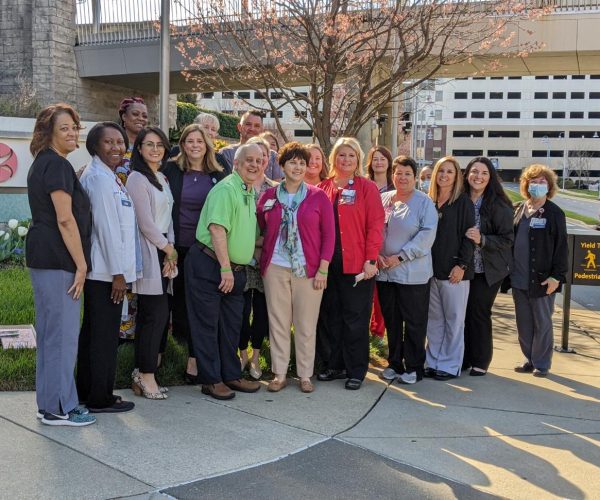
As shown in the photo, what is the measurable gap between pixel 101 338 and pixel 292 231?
1.68 m

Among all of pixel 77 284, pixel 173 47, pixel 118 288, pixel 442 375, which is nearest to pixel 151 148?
pixel 118 288

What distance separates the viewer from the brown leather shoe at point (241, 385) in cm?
538

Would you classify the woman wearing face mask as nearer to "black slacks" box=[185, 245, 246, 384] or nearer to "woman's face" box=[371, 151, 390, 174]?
"woman's face" box=[371, 151, 390, 174]

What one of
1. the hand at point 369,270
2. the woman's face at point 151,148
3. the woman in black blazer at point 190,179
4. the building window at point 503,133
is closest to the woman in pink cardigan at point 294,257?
the hand at point 369,270

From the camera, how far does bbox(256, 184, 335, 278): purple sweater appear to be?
17.4 feet

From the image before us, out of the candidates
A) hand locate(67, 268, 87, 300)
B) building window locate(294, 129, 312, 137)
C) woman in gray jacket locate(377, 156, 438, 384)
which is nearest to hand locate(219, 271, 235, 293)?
hand locate(67, 268, 87, 300)

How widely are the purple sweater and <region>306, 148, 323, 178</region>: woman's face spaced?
0.67 m

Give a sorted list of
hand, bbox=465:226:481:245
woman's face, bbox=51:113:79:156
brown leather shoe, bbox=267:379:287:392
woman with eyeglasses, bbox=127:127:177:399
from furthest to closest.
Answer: hand, bbox=465:226:481:245 → brown leather shoe, bbox=267:379:287:392 → woman with eyeglasses, bbox=127:127:177:399 → woman's face, bbox=51:113:79:156

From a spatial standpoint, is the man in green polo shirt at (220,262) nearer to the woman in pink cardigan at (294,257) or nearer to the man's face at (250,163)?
the man's face at (250,163)

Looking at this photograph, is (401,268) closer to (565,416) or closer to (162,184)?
(565,416)

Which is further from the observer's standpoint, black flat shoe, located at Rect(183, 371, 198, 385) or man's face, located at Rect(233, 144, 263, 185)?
black flat shoe, located at Rect(183, 371, 198, 385)

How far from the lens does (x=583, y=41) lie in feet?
51.4

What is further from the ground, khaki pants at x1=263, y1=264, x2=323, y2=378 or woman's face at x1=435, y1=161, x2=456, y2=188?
woman's face at x1=435, y1=161, x2=456, y2=188

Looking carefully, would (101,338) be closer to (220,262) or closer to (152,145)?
(220,262)
